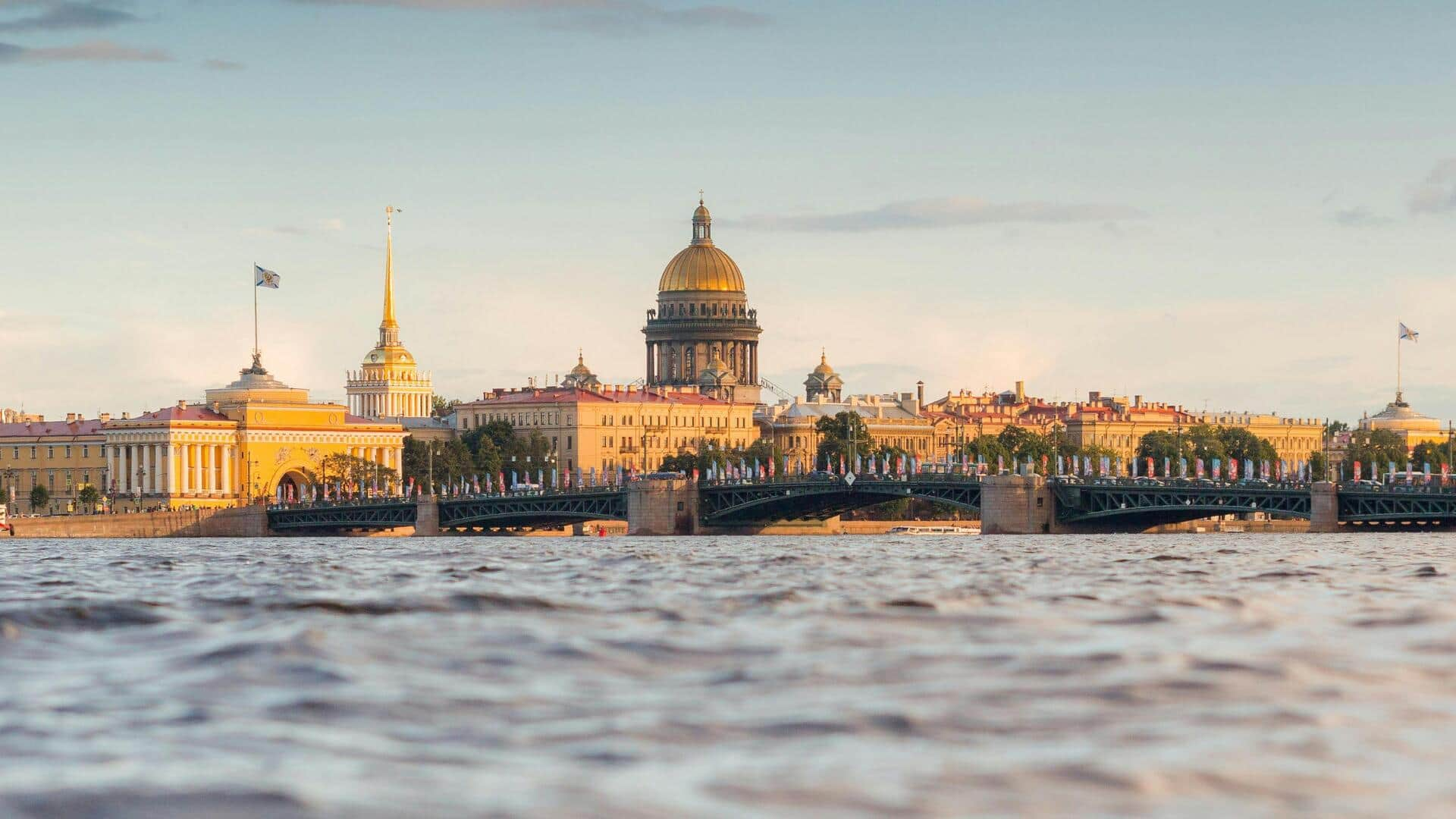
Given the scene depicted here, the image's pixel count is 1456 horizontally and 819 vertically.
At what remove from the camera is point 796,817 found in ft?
47.7

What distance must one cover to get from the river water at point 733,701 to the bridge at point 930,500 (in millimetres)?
56924

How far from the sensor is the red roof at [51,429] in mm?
168250

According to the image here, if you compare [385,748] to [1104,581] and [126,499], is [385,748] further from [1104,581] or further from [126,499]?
[126,499]

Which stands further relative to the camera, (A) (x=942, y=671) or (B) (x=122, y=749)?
(A) (x=942, y=671)

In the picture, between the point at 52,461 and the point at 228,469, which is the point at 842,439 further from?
the point at 52,461

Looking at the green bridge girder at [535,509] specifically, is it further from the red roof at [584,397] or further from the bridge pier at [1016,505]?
the red roof at [584,397]

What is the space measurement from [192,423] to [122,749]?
473 ft

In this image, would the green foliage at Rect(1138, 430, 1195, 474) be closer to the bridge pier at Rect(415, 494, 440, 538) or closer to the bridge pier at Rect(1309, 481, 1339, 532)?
the bridge pier at Rect(415, 494, 440, 538)

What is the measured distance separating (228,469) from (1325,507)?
82643mm

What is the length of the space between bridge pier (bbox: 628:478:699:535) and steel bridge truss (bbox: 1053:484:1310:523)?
16.3m

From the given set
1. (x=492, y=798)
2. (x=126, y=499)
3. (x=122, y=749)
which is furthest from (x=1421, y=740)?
(x=126, y=499)

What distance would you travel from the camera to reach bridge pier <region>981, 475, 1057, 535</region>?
102000 mm

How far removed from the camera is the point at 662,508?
368 ft

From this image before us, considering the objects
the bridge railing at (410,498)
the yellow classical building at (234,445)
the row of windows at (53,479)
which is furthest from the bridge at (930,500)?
the row of windows at (53,479)
